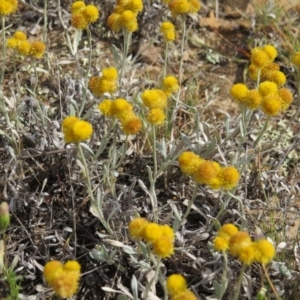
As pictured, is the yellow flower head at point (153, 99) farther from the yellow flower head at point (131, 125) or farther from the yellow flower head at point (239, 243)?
the yellow flower head at point (239, 243)

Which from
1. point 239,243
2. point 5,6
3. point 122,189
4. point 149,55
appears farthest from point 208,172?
point 149,55

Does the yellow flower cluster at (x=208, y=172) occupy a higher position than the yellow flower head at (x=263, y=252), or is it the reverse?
the yellow flower cluster at (x=208, y=172)

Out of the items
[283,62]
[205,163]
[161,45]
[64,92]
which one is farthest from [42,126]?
[283,62]

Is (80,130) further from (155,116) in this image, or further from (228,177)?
(228,177)

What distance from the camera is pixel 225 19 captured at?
451 cm

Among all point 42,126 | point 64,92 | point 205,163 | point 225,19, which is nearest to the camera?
point 205,163

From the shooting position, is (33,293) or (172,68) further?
(172,68)

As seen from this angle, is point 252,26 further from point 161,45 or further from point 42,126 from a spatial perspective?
point 42,126

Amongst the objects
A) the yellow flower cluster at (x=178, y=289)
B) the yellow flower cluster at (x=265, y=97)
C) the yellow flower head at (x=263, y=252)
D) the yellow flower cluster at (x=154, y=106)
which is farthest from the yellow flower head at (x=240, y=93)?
the yellow flower cluster at (x=178, y=289)

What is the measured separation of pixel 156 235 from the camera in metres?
2.05

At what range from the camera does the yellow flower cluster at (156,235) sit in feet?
6.65

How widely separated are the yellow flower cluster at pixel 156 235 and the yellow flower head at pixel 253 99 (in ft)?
2.50

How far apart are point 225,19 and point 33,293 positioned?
2.71 m

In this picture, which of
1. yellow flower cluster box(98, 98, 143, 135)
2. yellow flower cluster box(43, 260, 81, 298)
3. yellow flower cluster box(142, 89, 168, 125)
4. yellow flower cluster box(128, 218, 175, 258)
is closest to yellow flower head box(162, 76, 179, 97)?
yellow flower cluster box(142, 89, 168, 125)
